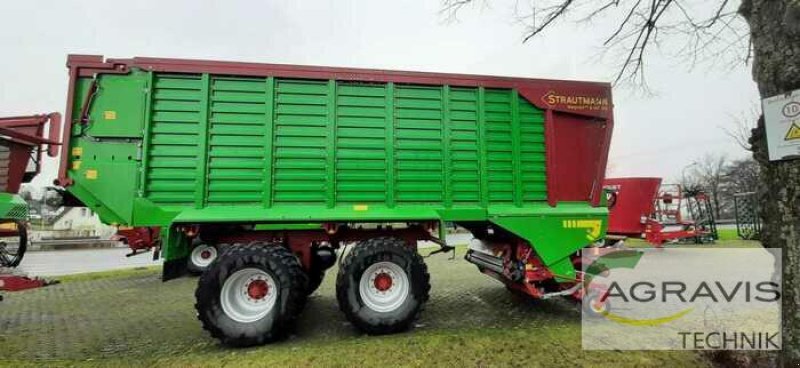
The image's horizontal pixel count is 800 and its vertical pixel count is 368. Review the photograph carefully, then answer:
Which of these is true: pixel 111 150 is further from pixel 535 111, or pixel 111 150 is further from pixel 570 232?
pixel 570 232

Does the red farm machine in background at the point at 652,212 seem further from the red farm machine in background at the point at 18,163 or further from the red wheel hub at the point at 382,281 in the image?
the red farm machine in background at the point at 18,163

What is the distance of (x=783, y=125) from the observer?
9.09 ft

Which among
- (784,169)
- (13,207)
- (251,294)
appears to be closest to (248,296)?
(251,294)

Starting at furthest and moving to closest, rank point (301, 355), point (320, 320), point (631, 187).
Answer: point (631, 187), point (320, 320), point (301, 355)

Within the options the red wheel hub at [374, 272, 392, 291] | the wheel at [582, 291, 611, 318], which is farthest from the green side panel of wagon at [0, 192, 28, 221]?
the wheel at [582, 291, 611, 318]

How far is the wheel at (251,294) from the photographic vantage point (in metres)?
3.86

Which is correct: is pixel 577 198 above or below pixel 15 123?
below

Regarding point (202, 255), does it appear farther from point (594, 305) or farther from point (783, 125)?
point (783, 125)

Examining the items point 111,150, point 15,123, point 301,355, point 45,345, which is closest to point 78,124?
point 111,150

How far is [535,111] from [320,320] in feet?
12.3

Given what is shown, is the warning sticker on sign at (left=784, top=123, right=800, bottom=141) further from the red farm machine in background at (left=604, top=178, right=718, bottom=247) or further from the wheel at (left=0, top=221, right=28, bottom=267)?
the wheel at (left=0, top=221, right=28, bottom=267)

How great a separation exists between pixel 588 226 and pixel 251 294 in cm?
398

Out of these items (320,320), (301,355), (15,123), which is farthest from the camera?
(320,320)

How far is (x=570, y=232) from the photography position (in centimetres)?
471
